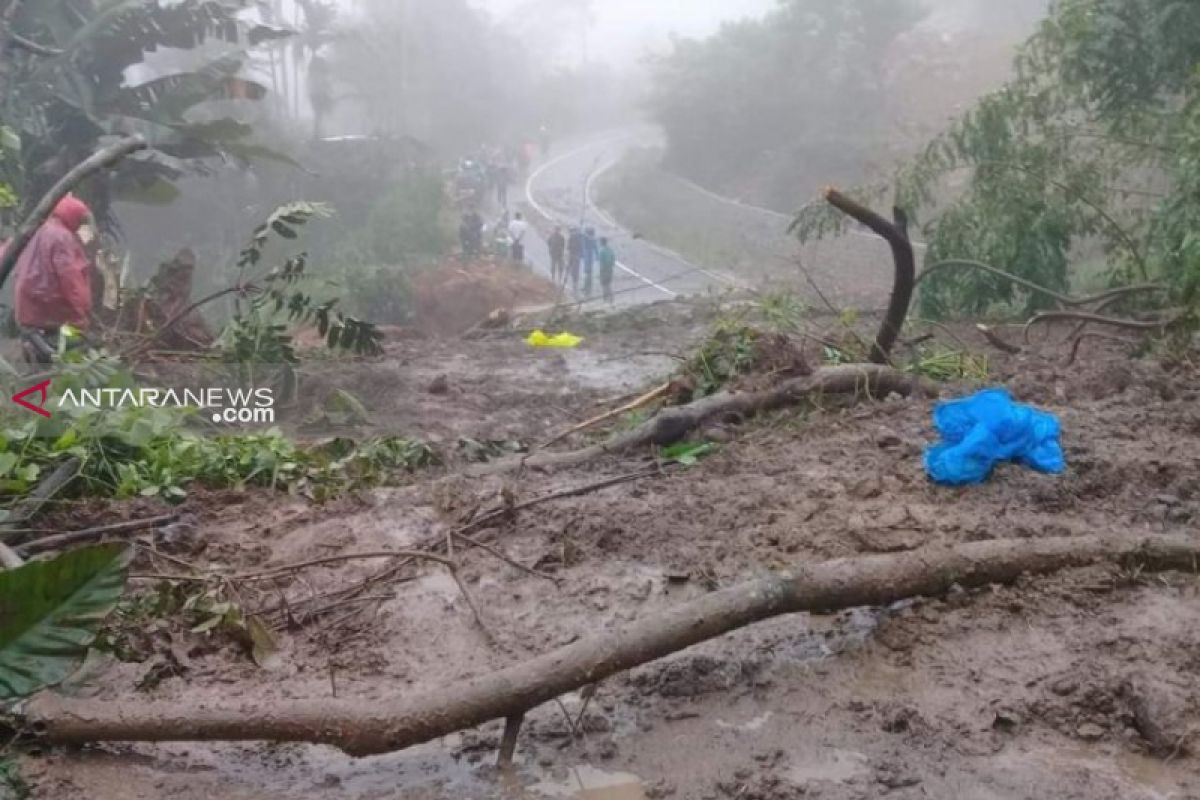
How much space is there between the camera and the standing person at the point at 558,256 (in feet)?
59.4

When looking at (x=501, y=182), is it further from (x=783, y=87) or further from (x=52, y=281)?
(x=52, y=281)

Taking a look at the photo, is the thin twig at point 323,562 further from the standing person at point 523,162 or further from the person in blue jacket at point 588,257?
the standing person at point 523,162

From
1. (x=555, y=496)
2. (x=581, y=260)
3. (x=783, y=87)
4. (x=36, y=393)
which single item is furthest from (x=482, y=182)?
(x=555, y=496)

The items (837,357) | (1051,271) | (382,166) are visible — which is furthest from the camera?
(382,166)

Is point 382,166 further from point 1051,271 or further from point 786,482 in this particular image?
point 786,482

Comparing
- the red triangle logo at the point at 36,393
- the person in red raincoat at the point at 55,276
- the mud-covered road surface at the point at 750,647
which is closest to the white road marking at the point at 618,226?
the person in red raincoat at the point at 55,276

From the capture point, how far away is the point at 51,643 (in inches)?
96.0

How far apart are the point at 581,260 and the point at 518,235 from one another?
117 inches

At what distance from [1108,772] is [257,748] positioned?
2182 millimetres

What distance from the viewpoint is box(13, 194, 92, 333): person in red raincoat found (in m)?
6.67

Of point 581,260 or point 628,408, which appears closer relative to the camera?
point 628,408

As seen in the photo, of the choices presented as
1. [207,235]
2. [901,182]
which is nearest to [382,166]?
[207,235]

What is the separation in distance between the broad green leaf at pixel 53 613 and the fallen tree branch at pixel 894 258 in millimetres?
4052

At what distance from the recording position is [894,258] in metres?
6.53
